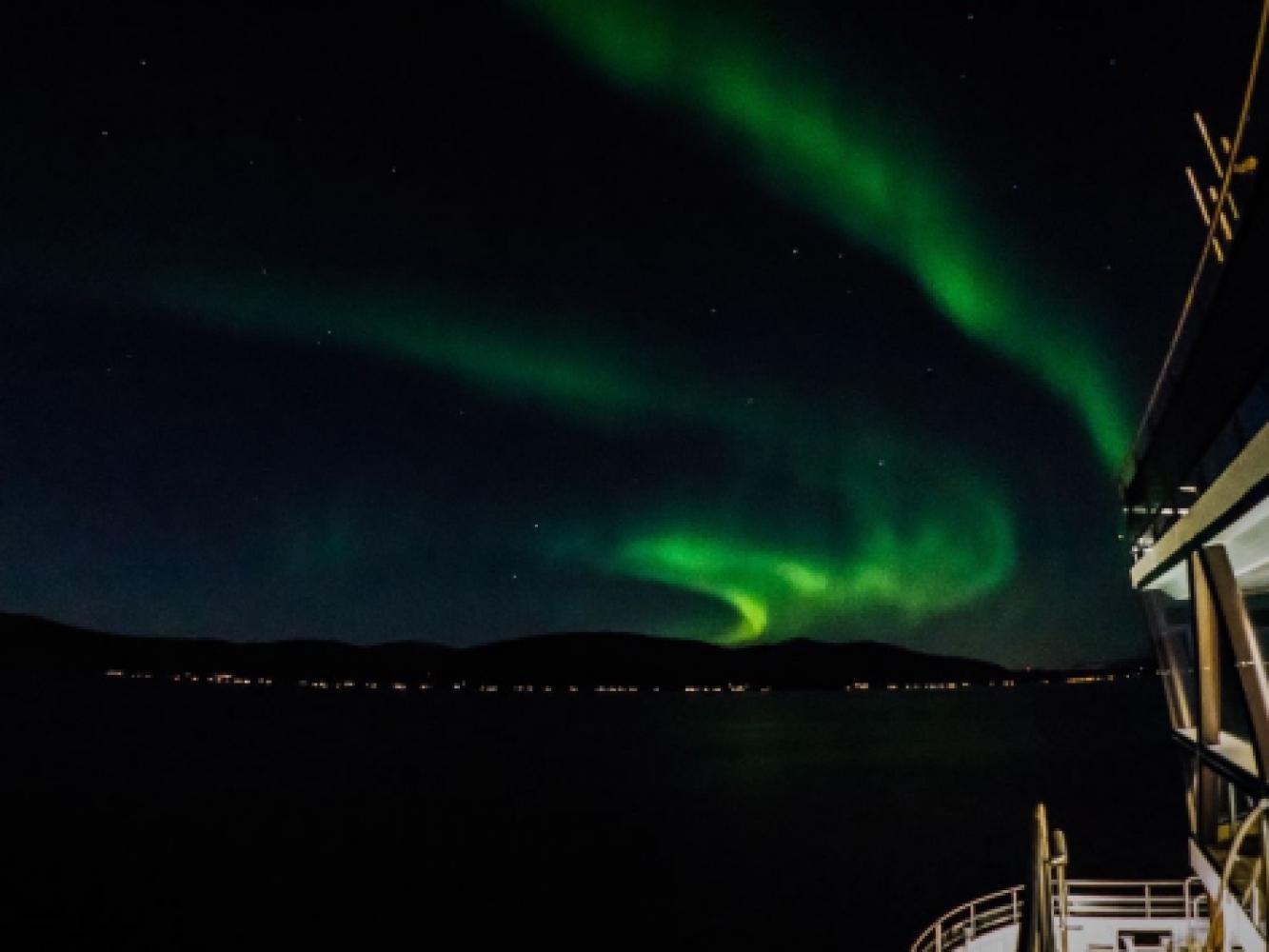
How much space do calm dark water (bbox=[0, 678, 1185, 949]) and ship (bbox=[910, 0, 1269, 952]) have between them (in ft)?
96.6

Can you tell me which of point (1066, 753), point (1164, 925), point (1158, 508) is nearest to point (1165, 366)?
point (1158, 508)

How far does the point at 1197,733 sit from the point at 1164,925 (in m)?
6.49

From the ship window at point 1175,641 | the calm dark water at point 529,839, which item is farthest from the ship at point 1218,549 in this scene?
the calm dark water at point 529,839

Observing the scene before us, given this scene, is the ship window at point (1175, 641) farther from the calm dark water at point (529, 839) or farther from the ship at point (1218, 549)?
the calm dark water at point (529, 839)

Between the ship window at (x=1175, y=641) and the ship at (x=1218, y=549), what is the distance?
0.03 meters

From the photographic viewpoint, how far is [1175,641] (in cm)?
1392

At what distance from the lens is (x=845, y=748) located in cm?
14025

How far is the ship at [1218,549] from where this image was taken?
718cm

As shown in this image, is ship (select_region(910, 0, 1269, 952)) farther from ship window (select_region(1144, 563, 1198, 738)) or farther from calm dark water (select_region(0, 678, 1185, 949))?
calm dark water (select_region(0, 678, 1185, 949))

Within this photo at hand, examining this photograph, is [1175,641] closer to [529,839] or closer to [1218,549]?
[1218,549]

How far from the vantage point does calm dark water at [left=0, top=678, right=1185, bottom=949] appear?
40812mm

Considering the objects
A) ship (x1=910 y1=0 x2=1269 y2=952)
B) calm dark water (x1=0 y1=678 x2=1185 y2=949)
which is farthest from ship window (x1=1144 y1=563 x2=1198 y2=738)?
calm dark water (x1=0 y1=678 x2=1185 y2=949)

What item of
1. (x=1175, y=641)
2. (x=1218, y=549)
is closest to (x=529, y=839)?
(x=1175, y=641)

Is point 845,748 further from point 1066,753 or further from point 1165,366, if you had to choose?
point 1165,366
